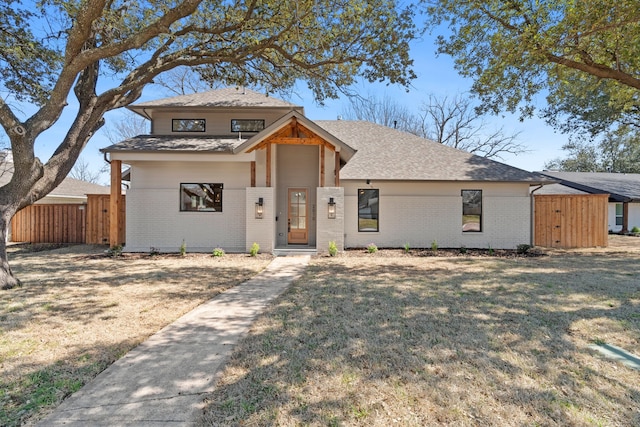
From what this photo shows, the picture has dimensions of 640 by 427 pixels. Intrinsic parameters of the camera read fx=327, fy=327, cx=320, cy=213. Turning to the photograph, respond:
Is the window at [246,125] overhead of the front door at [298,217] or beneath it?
overhead

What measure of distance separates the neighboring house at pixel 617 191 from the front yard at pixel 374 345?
14.8 meters

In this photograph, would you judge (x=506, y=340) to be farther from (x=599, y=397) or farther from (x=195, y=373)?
(x=195, y=373)

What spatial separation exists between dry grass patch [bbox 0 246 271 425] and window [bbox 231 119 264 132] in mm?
5924

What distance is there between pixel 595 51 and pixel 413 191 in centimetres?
701

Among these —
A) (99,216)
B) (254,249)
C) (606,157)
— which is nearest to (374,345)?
(254,249)

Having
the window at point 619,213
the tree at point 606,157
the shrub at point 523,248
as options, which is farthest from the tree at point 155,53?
the tree at point 606,157

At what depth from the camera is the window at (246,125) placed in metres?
13.7

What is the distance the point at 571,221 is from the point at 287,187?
12422mm

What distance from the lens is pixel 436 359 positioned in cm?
358

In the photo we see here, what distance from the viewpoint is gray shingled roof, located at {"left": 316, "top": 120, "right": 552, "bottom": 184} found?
1299 centimetres

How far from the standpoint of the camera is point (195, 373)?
3297 mm

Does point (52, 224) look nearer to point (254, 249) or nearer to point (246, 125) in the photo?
point (246, 125)

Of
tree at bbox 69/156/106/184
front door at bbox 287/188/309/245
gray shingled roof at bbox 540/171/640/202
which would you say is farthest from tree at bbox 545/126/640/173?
tree at bbox 69/156/106/184

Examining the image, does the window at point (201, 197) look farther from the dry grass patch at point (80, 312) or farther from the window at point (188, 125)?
the window at point (188, 125)
